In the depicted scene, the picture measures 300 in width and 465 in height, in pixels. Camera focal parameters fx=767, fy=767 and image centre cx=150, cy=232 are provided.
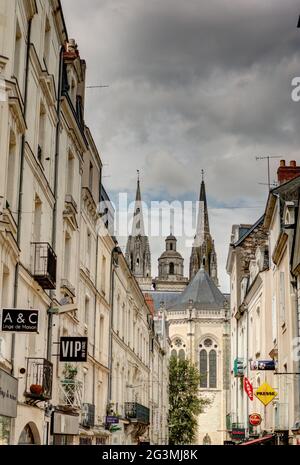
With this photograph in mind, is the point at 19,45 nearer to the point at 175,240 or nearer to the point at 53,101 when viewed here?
the point at 53,101

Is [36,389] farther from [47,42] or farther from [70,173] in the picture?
[47,42]

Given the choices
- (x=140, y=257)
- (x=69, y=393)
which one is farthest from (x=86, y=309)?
(x=140, y=257)

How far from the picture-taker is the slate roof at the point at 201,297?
333ft

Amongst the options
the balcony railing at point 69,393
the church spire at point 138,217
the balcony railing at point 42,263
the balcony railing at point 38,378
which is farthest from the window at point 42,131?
the church spire at point 138,217

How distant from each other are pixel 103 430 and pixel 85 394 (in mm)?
3413

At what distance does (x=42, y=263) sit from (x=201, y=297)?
88869 millimetres

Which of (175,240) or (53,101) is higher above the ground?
(175,240)

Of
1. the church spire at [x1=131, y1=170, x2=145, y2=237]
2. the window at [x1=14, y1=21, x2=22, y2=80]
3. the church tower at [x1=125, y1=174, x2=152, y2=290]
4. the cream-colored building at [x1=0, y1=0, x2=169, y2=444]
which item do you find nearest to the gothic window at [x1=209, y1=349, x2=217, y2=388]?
the church spire at [x1=131, y1=170, x2=145, y2=237]

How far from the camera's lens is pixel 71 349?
59.7ft

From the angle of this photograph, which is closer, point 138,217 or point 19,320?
point 19,320

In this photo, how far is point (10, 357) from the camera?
14297mm

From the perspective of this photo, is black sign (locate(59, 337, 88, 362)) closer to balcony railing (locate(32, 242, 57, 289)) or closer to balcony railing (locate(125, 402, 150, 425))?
balcony railing (locate(32, 242, 57, 289))
